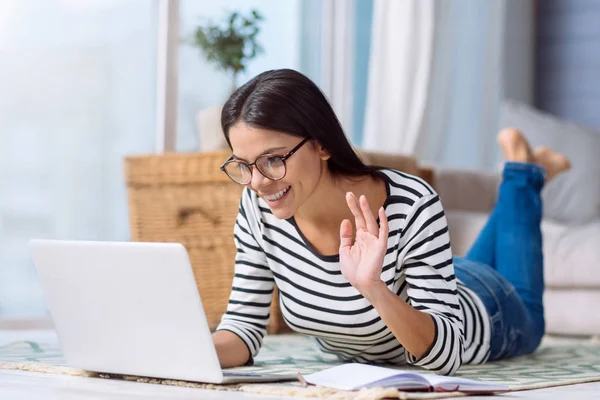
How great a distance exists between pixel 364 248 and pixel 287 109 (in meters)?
0.29

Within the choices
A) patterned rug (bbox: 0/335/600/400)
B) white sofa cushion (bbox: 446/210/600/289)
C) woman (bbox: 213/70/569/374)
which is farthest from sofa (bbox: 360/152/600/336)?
woman (bbox: 213/70/569/374)

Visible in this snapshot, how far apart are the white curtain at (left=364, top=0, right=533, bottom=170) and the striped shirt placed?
2.33 m

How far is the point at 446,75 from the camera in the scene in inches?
183

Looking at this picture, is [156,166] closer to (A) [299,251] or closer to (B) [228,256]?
(B) [228,256]

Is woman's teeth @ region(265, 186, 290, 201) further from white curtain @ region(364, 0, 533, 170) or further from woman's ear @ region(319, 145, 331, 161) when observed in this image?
white curtain @ region(364, 0, 533, 170)

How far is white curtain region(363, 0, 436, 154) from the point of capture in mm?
4305

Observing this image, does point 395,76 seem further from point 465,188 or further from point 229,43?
point 229,43

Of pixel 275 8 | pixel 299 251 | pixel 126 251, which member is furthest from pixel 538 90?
pixel 126 251

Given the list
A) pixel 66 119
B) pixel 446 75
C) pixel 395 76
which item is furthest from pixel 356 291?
pixel 446 75

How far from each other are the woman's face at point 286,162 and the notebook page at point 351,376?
292 millimetres

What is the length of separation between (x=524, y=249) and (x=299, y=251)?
81cm

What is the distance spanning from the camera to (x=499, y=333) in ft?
7.08

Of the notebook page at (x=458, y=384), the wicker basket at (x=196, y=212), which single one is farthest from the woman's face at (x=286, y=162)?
the wicker basket at (x=196, y=212)

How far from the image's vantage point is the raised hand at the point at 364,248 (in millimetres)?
1501
